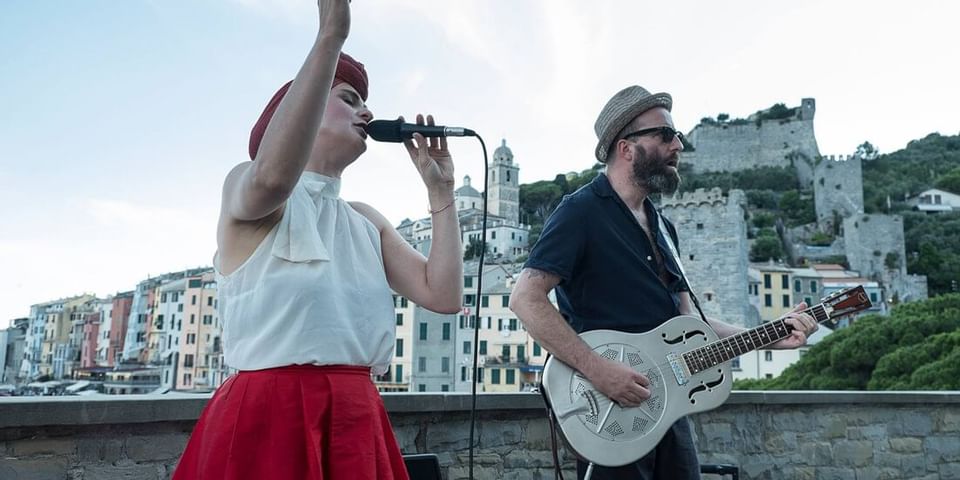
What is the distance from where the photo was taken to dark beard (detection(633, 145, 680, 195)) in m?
2.32

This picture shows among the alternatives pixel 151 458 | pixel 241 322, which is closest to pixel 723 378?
pixel 241 322

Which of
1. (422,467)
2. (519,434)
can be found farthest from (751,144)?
(422,467)

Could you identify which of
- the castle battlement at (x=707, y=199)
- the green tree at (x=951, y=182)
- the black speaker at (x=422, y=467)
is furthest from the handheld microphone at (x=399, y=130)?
the green tree at (x=951, y=182)

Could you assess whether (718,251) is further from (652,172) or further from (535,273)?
(535,273)

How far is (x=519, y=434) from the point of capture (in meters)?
3.36

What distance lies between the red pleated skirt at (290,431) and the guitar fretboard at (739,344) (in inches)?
47.3

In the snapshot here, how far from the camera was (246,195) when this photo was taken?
3.56 feet

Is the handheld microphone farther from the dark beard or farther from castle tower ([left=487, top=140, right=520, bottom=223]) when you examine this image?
castle tower ([left=487, top=140, right=520, bottom=223])

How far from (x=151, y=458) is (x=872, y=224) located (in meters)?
65.5

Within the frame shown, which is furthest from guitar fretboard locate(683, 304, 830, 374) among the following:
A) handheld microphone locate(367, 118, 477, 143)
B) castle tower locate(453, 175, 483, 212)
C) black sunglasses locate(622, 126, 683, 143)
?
castle tower locate(453, 175, 483, 212)

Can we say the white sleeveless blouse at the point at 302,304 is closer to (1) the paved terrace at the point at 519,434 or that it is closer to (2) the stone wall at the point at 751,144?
(1) the paved terrace at the point at 519,434

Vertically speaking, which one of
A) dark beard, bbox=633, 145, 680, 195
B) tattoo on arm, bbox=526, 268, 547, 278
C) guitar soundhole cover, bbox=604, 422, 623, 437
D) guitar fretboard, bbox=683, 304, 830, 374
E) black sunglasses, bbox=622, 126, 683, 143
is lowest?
guitar soundhole cover, bbox=604, 422, 623, 437

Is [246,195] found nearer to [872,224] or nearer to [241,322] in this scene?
[241,322]

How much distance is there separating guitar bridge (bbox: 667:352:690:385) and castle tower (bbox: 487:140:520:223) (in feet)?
304
